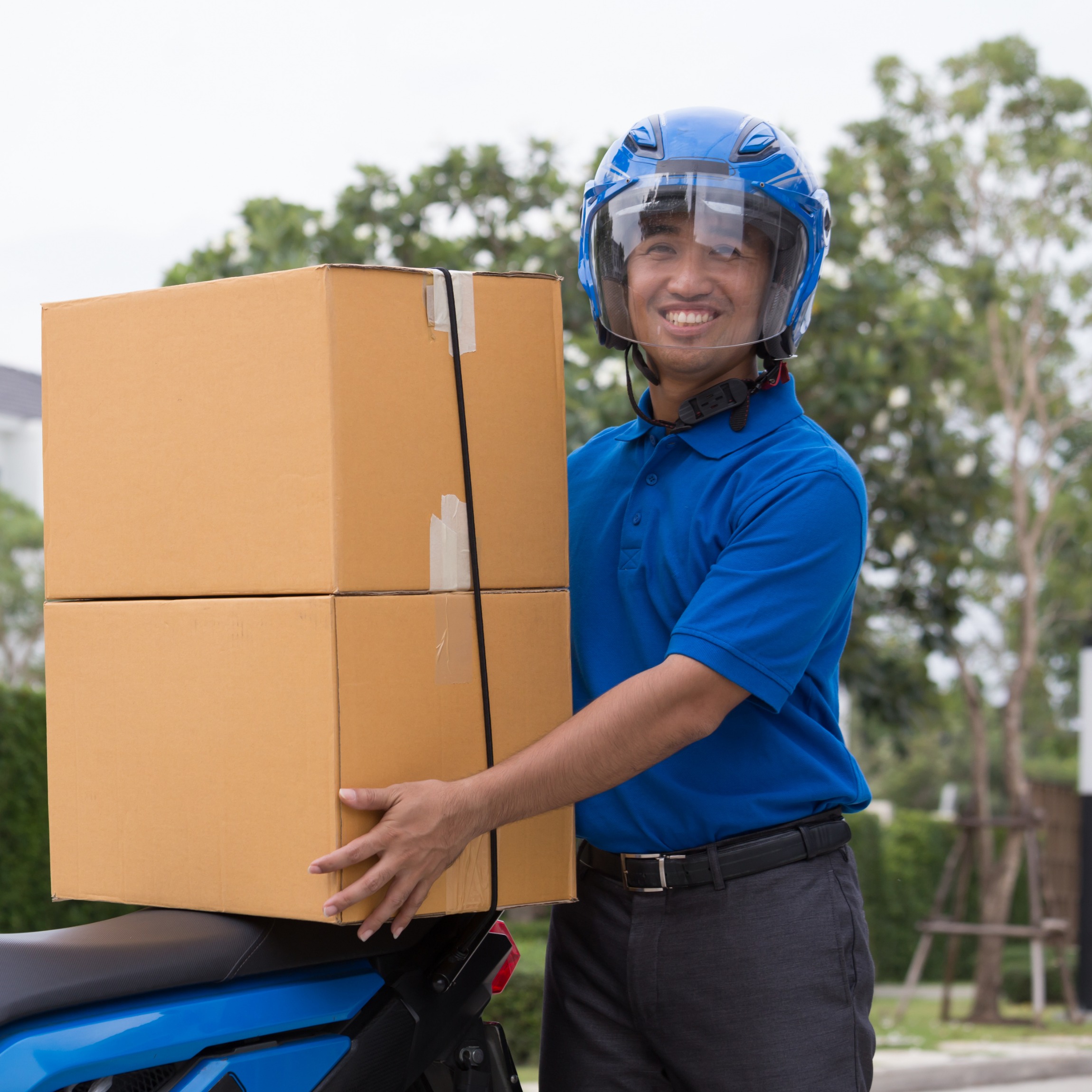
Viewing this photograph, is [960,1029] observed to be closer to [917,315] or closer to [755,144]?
[917,315]

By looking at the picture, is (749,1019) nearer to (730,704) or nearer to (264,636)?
(730,704)

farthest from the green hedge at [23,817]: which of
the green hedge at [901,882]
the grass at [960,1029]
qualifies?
the green hedge at [901,882]

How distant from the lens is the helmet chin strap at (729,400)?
6.15 ft

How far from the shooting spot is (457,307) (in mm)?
1646

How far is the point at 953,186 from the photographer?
10.1 metres

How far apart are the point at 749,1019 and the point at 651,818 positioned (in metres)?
0.28

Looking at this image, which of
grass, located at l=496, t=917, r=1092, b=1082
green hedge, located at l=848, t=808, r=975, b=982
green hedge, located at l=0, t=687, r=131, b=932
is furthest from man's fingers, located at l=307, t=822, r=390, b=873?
green hedge, located at l=848, t=808, r=975, b=982

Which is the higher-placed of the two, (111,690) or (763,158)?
(763,158)

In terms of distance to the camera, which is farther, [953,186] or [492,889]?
[953,186]

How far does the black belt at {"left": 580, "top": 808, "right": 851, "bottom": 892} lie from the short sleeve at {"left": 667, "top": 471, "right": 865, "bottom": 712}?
0.22 meters

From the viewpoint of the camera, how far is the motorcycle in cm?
142

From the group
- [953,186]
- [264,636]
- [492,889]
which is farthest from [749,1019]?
[953,186]

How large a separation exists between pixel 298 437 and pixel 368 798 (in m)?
Result: 0.40

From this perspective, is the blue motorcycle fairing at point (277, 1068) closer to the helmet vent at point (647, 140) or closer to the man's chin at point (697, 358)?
the man's chin at point (697, 358)
